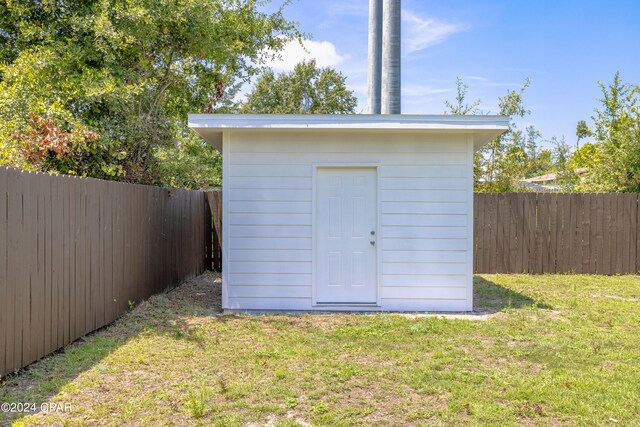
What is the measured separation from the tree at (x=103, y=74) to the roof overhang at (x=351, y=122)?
2143 millimetres

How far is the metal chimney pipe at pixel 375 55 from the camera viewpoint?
30.6 feet

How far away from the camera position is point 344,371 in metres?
3.96

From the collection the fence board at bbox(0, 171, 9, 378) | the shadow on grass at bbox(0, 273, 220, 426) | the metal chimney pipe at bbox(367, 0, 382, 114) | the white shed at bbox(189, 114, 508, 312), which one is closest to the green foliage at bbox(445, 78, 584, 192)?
the metal chimney pipe at bbox(367, 0, 382, 114)

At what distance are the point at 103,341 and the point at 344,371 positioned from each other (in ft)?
8.17

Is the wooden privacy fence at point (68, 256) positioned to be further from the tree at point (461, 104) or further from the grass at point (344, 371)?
the tree at point (461, 104)

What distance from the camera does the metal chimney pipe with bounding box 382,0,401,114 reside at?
8422mm

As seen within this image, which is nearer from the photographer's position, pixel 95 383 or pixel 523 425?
pixel 523 425

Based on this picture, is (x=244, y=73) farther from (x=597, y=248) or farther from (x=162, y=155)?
(x=597, y=248)

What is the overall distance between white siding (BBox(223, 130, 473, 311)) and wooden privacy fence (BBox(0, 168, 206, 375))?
3.92ft

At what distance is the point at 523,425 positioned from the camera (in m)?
3.02

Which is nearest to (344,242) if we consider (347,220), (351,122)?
(347,220)

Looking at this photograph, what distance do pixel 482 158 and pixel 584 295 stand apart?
17.1 ft

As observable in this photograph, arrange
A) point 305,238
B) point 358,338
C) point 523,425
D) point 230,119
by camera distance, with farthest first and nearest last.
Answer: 1. point 305,238
2. point 230,119
3. point 358,338
4. point 523,425

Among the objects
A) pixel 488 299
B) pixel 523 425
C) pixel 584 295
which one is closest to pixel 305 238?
pixel 488 299
